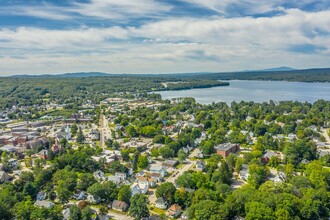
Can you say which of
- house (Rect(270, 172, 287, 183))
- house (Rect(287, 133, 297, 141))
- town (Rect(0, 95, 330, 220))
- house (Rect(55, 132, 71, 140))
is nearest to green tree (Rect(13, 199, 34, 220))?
town (Rect(0, 95, 330, 220))

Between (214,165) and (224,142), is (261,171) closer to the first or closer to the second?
(214,165)

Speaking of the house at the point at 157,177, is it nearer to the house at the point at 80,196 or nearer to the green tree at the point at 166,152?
the green tree at the point at 166,152

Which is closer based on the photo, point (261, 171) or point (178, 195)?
point (178, 195)

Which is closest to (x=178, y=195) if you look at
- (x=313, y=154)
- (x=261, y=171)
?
(x=261, y=171)

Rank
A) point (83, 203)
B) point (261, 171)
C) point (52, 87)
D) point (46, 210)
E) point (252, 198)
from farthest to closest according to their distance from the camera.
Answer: point (52, 87)
point (261, 171)
point (83, 203)
point (252, 198)
point (46, 210)

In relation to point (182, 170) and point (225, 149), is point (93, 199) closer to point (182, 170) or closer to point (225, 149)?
point (182, 170)

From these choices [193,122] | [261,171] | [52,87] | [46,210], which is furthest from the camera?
[52,87]

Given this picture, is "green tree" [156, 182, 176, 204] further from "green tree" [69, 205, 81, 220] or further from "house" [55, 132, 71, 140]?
"house" [55, 132, 71, 140]
